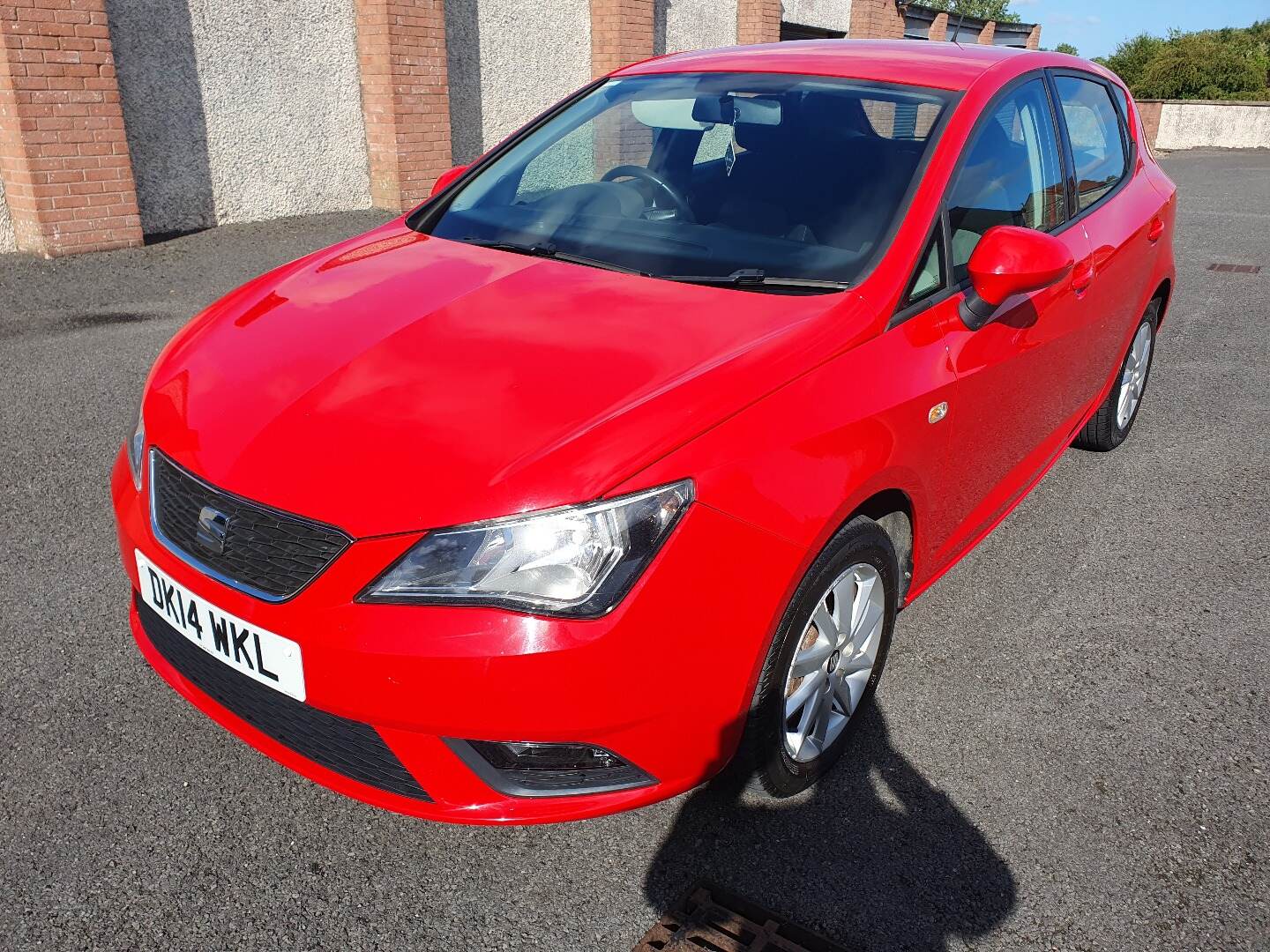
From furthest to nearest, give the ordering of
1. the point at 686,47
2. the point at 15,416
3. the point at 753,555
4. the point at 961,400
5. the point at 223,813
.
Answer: the point at 686,47, the point at 15,416, the point at 961,400, the point at 223,813, the point at 753,555

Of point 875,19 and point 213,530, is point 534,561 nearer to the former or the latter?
point 213,530

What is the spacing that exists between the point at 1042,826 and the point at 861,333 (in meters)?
1.28

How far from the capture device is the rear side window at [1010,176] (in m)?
2.90

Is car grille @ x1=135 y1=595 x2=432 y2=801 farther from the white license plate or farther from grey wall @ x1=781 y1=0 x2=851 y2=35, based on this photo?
grey wall @ x1=781 y1=0 x2=851 y2=35

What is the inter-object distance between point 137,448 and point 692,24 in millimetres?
14133

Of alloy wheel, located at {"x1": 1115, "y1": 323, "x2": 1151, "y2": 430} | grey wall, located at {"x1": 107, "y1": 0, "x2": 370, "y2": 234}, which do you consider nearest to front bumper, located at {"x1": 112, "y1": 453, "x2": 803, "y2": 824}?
alloy wheel, located at {"x1": 1115, "y1": 323, "x2": 1151, "y2": 430}

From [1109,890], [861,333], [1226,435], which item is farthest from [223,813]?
[1226,435]

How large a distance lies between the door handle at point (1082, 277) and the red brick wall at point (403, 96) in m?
8.51

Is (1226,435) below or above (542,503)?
below

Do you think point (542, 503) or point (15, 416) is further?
point (15, 416)

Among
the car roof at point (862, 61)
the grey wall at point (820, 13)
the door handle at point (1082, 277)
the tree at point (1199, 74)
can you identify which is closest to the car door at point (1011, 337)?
the door handle at point (1082, 277)

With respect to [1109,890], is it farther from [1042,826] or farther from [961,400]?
[961,400]

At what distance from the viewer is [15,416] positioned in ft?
16.6

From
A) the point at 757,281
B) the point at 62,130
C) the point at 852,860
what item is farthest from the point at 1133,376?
the point at 62,130
